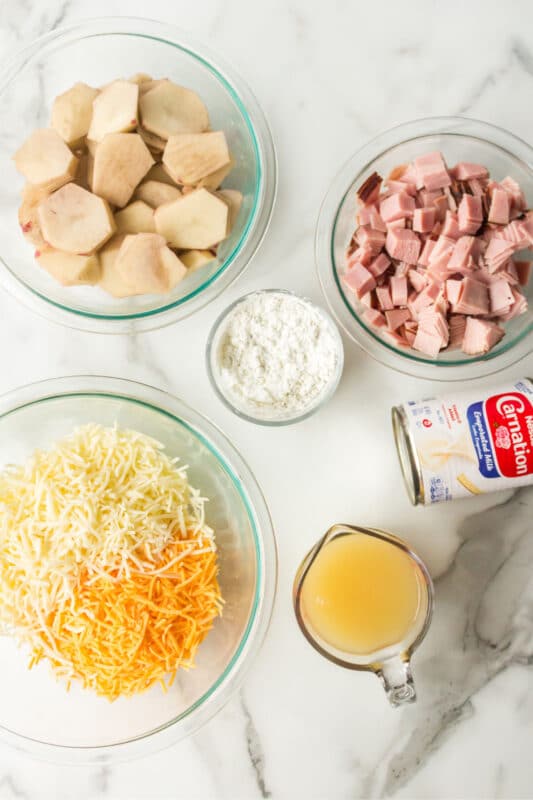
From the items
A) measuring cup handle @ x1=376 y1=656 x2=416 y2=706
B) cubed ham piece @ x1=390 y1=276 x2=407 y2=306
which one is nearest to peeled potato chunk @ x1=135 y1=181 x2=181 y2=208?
cubed ham piece @ x1=390 y1=276 x2=407 y2=306

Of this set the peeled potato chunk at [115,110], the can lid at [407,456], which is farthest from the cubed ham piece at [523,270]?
the peeled potato chunk at [115,110]

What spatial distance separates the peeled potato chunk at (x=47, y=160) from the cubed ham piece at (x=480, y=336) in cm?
68

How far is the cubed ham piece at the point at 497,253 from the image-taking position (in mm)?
1077

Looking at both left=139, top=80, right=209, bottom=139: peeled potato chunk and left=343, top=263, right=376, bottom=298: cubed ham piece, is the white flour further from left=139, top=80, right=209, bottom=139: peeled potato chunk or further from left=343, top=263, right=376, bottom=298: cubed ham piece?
left=139, top=80, right=209, bottom=139: peeled potato chunk

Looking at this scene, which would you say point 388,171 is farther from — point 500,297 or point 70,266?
point 70,266

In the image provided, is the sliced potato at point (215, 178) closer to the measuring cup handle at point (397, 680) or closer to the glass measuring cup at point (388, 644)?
the glass measuring cup at point (388, 644)

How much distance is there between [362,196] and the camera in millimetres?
1160

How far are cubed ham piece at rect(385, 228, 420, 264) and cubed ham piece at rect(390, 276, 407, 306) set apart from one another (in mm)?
33

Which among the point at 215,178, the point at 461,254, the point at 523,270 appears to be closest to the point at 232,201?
the point at 215,178

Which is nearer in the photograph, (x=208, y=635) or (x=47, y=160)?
(x=47, y=160)

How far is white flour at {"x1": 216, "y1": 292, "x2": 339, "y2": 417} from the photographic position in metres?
1.15

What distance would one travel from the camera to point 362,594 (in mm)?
1123

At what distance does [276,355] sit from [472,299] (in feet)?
1.07

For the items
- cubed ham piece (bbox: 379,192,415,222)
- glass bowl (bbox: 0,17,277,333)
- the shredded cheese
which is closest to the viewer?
the shredded cheese
